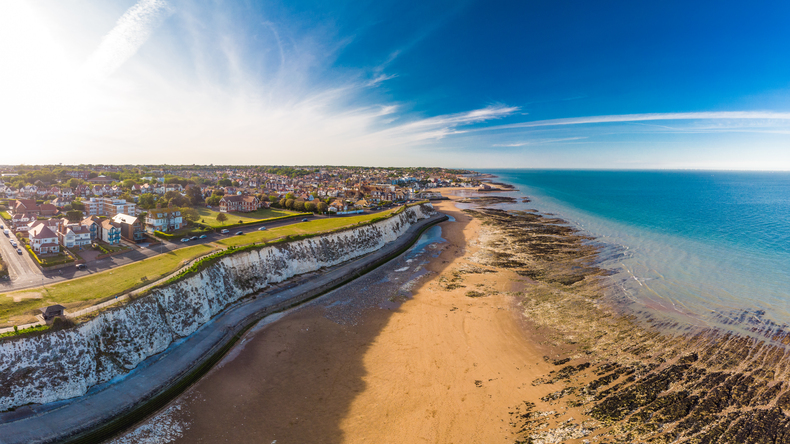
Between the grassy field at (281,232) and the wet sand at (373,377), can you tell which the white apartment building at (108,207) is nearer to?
the grassy field at (281,232)

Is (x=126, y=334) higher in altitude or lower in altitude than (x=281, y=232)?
lower

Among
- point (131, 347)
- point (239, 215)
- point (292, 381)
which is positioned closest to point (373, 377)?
point (292, 381)

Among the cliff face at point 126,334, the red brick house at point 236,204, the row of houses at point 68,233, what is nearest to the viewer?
the cliff face at point 126,334

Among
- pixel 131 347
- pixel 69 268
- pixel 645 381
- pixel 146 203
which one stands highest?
pixel 146 203

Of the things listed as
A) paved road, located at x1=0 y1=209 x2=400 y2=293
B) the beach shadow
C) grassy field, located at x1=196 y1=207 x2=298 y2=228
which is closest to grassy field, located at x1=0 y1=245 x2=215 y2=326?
paved road, located at x1=0 y1=209 x2=400 y2=293

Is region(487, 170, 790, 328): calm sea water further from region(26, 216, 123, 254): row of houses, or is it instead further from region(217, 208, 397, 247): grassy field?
region(26, 216, 123, 254): row of houses

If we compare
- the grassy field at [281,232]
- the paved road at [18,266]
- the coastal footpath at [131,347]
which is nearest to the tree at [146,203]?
the paved road at [18,266]

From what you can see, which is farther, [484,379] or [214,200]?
A: [214,200]

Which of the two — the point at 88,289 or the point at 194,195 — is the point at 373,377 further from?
the point at 194,195
